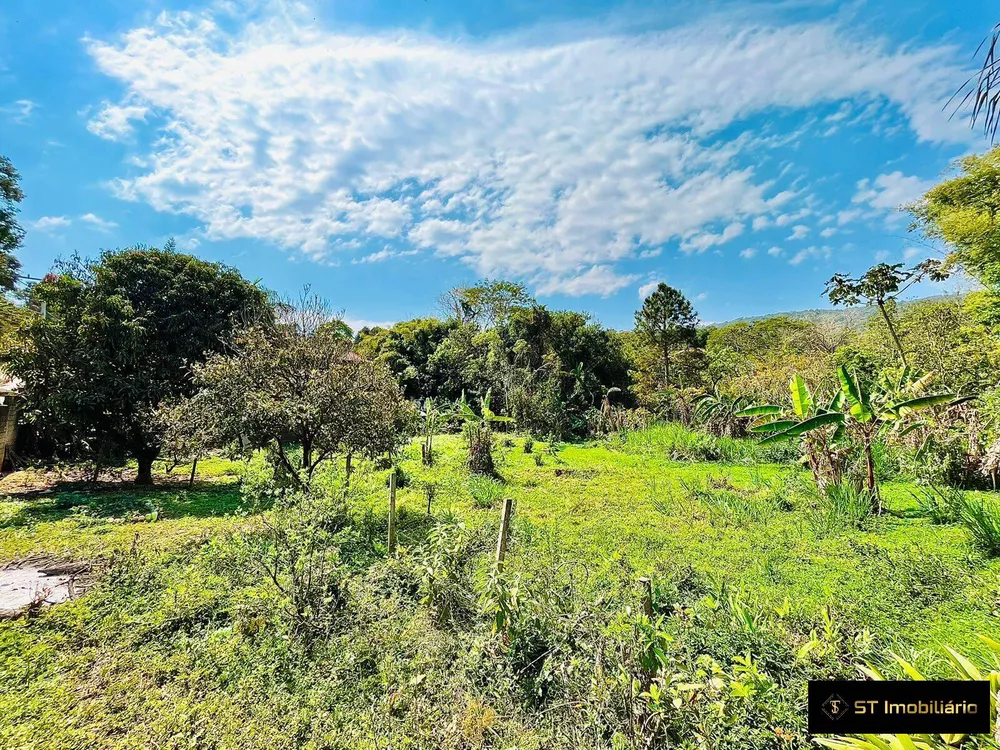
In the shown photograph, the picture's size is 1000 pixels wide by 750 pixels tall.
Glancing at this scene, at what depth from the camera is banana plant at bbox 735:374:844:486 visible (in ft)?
18.2

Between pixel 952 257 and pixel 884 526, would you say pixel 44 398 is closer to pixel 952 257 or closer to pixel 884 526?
pixel 884 526

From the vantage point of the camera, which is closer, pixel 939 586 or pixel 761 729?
pixel 761 729

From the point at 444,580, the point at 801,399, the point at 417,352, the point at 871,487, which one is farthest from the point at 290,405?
the point at 417,352

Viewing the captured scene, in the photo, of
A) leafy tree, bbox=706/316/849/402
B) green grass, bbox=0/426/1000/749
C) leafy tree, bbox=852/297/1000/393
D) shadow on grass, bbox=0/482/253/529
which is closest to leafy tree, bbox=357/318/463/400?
shadow on grass, bbox=0/482/253/529

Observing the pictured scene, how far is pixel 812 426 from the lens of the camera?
5555 mm

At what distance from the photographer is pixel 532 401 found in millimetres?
18594

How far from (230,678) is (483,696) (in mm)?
1989

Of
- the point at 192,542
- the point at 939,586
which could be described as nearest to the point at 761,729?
the point at 939,586

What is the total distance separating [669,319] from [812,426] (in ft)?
61.2

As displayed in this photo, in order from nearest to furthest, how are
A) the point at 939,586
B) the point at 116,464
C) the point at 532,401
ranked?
the point at 939,586 → the point at 116,464 → the point at 532,401

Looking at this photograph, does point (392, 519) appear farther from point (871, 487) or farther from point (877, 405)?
point (877, 405)

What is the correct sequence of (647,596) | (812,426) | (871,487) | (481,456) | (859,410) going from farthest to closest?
(481,456)
(871,487)
(859,410)
(812,426)
(647,596)

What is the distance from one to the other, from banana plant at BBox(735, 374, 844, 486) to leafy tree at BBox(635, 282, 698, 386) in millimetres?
15735

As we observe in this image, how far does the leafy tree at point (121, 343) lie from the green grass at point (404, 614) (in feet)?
7.61
